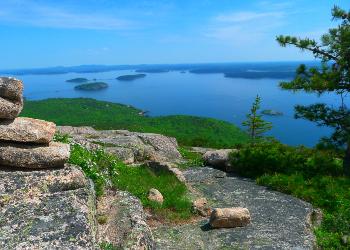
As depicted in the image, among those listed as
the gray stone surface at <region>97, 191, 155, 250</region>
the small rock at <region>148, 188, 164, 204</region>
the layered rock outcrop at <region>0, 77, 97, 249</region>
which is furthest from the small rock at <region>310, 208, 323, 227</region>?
the layered rock outcrop at <region>0, 77, 97, 249</region>

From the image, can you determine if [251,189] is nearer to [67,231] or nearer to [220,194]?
[220,194]

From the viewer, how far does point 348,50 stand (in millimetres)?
22672

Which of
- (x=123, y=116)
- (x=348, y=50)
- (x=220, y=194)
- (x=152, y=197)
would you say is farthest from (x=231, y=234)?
(x=123, y=116)

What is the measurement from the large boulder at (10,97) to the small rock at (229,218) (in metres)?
7.90

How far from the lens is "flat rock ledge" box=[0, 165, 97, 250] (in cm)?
902

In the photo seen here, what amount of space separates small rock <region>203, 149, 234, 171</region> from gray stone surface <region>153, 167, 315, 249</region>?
408cm

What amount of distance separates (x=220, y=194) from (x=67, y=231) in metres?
11.4

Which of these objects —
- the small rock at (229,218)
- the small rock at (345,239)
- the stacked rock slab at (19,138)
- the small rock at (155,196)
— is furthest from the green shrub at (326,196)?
the stacked rock slab at (19,138)

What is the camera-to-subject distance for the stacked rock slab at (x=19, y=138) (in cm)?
1212

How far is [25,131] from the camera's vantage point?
12.4 meters

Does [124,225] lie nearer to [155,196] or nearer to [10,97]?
[155,196]

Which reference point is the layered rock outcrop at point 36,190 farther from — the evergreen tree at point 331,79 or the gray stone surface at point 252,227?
the evergreen tree at point 331,79

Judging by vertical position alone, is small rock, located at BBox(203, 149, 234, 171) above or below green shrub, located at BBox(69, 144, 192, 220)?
below

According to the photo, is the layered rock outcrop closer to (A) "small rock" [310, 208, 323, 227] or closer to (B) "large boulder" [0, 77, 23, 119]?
(B) "large boulder" [0, 77, 23, 119]
